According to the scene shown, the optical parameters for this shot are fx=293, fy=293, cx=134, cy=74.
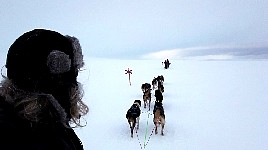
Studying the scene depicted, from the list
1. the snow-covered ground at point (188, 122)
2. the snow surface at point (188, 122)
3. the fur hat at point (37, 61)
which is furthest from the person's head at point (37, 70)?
the snow-covered ground at point (188, 122)

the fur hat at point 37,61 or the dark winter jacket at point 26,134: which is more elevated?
the fur hat at point 37,61

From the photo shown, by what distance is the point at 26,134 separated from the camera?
125 cm

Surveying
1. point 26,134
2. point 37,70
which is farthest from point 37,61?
point 26,134

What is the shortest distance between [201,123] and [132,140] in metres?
2.11

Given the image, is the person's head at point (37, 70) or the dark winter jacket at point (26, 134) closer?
the dark winter jacket at point (26, 134)

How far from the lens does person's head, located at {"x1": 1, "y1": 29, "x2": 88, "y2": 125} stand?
1.39 meters

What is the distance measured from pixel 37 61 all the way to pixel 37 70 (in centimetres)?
4

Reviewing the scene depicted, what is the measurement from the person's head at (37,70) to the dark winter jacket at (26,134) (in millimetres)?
46

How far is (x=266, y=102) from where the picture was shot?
9828 millimetres

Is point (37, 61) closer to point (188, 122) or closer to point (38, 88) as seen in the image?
point (38, 88)

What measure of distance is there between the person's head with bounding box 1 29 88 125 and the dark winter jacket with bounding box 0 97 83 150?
0.15 ft

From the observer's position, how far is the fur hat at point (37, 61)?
4.60ft

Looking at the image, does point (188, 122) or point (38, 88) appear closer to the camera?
point (38, 88)

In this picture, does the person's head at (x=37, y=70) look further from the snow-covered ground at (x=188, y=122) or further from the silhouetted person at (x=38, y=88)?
the snow-covered ground at (x=188, y=122)
